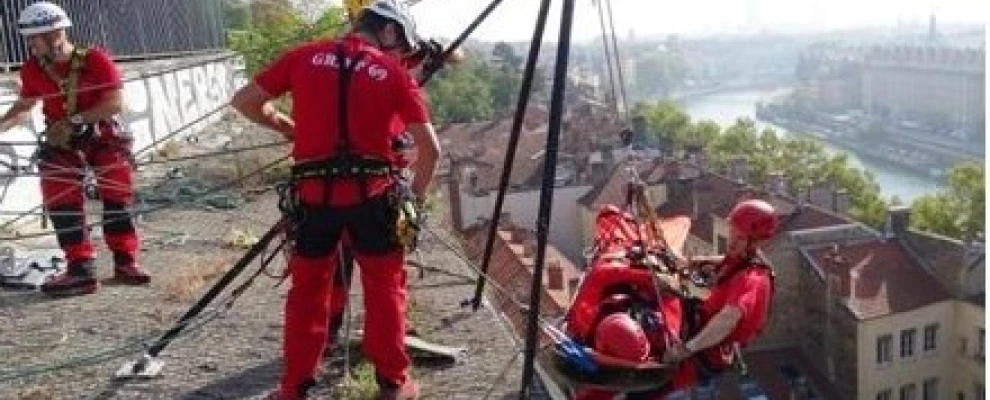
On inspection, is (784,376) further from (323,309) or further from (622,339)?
(323,309)

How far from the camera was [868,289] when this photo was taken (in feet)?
80.5

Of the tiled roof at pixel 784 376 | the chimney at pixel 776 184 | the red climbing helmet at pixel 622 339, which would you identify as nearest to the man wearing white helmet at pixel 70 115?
the red climbing helmet at pixel 622 339

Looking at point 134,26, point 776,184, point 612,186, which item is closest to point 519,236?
point 612,186

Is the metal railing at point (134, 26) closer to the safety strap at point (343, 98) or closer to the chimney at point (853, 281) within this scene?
the safety strap at point (343, 98)

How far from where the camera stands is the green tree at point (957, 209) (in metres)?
38.3

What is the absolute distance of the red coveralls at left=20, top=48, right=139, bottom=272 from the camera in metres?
5.56

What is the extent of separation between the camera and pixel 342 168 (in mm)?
3854

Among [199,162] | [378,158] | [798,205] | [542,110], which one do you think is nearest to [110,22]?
[199,162]

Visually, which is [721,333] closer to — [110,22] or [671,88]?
[110,22]

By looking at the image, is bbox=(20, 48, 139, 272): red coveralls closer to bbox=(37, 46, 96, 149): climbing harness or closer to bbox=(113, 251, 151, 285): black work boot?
bbox=(37, 46, 96, 149): climbing harness

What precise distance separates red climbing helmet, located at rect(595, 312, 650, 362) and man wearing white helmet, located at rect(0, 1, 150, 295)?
2.76m

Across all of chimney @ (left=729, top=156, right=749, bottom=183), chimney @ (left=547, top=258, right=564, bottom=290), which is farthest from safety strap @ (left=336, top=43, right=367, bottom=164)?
chimney @ (left=729, top=156, right=749, bottom=183)

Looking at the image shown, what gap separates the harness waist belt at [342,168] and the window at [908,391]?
23.8m

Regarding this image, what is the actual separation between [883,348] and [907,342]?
1.11m
